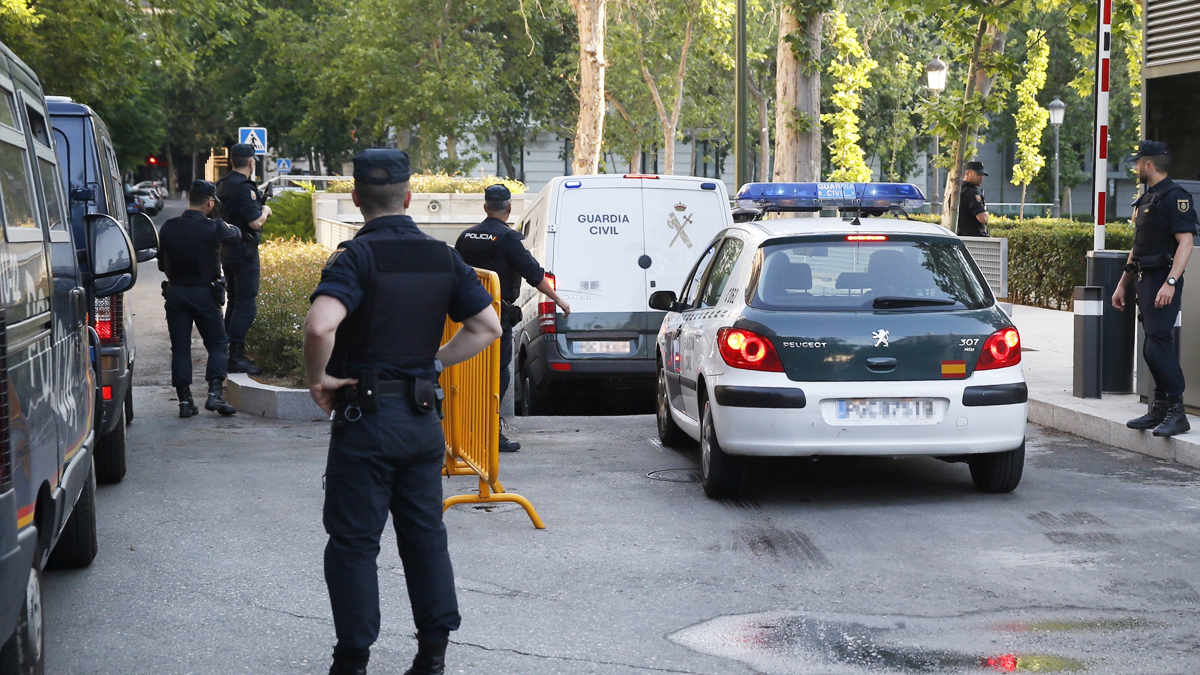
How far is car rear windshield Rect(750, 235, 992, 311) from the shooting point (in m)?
7.45

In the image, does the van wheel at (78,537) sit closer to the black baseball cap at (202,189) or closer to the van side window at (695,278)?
the van side window at (695,278)

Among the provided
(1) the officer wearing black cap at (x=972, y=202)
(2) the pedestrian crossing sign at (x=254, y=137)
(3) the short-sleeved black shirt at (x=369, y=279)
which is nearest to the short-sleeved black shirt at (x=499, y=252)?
(3) the short-sleeved black shirt at (x=369, y=279)

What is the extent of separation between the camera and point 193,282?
1073 cm

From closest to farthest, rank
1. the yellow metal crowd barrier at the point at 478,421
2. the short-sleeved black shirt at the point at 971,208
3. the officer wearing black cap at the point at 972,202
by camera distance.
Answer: the yellow metal crowd barrier at the point at 478,421 < the officer wearing black cap at the point at 972,202 < the short-sleeved black shirt at the point at 971,208

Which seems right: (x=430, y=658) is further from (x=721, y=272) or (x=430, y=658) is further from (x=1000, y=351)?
(x=721, y=272)

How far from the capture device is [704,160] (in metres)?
66.8

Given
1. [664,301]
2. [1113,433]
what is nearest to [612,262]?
[664,301]

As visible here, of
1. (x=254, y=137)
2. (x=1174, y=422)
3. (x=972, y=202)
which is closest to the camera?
(x=1174, y=422)

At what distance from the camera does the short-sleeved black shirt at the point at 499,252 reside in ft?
29.9

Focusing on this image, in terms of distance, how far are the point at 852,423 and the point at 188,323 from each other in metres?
5.75

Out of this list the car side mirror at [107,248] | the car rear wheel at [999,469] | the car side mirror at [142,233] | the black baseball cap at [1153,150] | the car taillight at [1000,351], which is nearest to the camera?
the car side mirror at [107,248]

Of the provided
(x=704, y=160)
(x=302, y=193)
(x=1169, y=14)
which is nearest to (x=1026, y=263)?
(x=1169, y=14)

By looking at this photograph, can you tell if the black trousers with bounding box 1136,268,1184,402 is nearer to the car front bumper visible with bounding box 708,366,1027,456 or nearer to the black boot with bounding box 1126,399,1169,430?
the black boot with bounding box 1126,399,1169,430

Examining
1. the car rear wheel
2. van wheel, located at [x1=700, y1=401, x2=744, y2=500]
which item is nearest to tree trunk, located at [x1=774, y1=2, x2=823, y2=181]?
the car rear wheel
